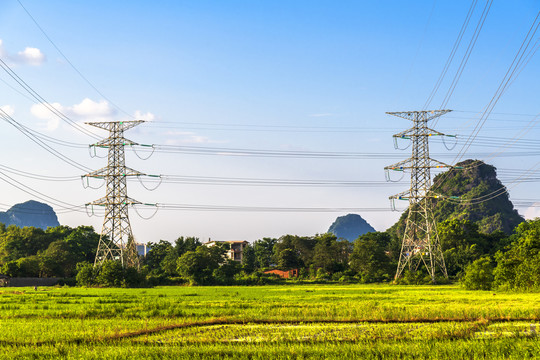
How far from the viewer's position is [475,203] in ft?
618

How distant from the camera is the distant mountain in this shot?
174375 millimetres

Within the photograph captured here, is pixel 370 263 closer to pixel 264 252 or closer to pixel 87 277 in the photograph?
pixel 264 252

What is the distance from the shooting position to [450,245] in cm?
9544

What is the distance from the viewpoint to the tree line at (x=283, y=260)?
174 feet

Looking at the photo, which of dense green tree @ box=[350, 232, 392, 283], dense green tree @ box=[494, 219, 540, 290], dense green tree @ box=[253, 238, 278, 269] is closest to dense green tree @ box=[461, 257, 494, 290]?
dense green tree @ box=[494, 219, 540, 290]

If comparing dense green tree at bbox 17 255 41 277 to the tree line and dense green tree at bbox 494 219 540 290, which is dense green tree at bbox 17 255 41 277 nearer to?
the tree line

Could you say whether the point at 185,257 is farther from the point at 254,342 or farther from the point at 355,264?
the point at 254,342

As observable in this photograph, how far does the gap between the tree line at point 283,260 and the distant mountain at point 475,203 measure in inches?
2890

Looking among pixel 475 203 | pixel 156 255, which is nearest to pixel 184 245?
pixel 156 255

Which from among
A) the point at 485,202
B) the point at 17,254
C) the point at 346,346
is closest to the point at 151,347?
the point at 346,346

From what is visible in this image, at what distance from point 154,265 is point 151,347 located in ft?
294

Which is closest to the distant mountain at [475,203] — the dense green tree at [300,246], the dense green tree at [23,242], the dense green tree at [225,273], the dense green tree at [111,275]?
the dense green tree at [300,246]

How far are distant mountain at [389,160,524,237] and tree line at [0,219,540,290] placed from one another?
73414mm

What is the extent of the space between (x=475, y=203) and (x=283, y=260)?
387 ft
